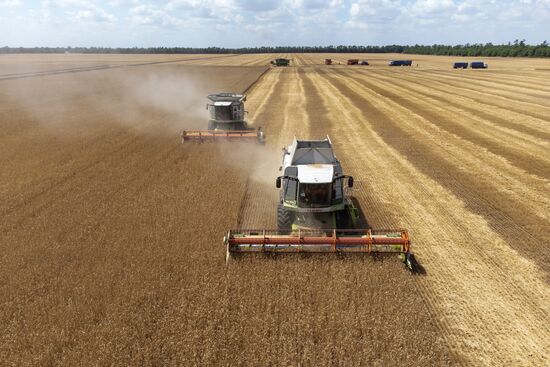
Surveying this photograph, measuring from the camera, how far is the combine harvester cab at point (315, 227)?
1027cm

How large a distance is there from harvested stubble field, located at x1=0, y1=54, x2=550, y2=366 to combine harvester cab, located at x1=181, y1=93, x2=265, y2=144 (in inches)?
29.6

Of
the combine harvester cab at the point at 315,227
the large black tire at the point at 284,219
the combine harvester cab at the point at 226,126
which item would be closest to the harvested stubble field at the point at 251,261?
the combine harvester cab at the point at 315,227

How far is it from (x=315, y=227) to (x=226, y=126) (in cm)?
1473

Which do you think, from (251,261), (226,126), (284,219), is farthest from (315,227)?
(226,126)

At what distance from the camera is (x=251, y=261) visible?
10289mm

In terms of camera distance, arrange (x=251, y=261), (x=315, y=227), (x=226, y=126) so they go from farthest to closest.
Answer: (x=226, y=126) < (x=315, y=227) < (x=251, y=261)

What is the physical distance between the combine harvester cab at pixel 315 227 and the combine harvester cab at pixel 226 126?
11.7 metres

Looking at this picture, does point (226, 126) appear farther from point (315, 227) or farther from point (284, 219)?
point (315, 227)

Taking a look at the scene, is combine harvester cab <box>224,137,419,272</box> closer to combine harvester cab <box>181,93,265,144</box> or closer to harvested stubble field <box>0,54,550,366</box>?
harvested stubble field <box>0,54,550,366</box>

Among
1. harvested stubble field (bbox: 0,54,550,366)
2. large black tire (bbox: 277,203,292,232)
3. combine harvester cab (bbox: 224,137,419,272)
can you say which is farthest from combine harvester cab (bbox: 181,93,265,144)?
large black tire (bbox: 277,203,292,232)

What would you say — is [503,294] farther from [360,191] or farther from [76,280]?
[76,280]

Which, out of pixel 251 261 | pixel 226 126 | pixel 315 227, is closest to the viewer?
pixel 251 261

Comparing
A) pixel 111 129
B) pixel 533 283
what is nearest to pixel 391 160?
pixel 533 283

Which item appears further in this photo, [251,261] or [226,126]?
[226,126]
